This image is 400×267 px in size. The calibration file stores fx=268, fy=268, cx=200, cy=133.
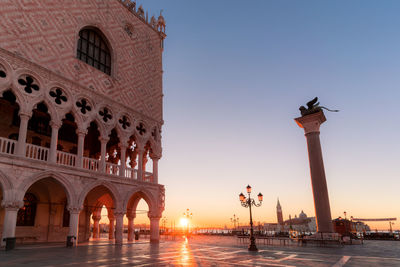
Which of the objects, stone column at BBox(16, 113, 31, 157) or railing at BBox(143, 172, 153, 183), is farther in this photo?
railing at BBox(143, 172, 153, 183)

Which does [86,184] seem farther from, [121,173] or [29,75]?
[29,75]

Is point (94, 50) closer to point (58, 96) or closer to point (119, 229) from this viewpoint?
point (58, 96)

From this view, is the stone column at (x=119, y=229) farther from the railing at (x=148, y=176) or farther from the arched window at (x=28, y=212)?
the arched window at (x=28, y=212)

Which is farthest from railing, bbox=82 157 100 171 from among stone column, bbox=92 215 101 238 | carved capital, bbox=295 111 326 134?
carved capital, bbox=295 111 326 134

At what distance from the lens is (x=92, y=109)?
16.7 meters

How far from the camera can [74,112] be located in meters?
15.7

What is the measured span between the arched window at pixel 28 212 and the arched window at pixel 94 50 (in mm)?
9595

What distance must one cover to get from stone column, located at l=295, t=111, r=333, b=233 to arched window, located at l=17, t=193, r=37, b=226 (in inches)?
735

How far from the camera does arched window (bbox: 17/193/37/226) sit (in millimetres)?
16516

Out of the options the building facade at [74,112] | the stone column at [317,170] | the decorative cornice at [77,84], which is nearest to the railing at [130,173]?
the building facade at [74,112]

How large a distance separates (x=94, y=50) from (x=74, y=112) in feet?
18.4

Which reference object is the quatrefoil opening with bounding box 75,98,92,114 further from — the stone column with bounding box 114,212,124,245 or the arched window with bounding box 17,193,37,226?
the stone column with bounding box 114,212,124,245

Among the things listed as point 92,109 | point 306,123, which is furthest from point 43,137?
point 306,123

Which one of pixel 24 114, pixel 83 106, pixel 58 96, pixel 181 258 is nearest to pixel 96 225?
pixel 83 106
